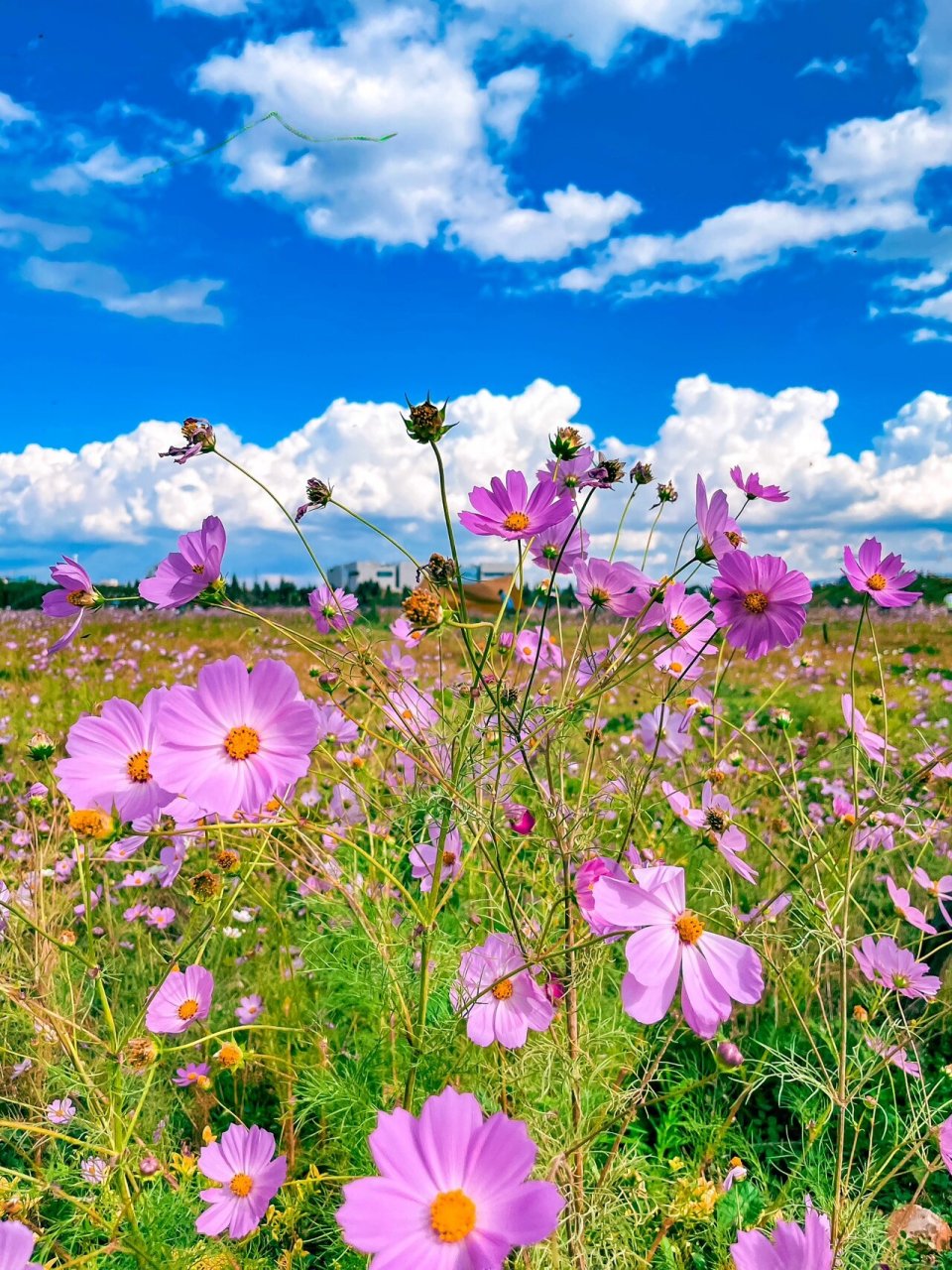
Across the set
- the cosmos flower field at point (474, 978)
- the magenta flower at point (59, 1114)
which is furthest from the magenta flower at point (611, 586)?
the magenta flower at point (59, 1114)

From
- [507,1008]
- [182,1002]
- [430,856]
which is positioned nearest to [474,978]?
[507,1008]

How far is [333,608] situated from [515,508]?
30 cm

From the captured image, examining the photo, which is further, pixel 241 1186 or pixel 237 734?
pixel 241 1186

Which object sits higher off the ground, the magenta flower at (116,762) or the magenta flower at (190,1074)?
the magenta flower at (116,762)

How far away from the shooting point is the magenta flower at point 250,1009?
1602mm

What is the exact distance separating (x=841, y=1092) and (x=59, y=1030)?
2.80 ft

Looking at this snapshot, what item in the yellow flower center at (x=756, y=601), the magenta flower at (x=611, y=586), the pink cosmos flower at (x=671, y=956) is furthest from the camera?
the magenta flower at (x=611, y=586)

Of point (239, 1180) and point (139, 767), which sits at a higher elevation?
point (139, 767)

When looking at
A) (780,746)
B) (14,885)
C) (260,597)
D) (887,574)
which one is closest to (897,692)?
(780,746)

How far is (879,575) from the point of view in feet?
3.69

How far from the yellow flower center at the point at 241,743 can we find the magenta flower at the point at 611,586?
0.46 m

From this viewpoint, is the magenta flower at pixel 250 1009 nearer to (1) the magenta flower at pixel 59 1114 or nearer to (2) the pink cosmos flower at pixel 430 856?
(1) the magenta flower at pixel 59 1114

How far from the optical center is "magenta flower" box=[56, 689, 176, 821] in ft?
2.77

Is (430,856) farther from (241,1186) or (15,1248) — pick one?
(15,1248)
